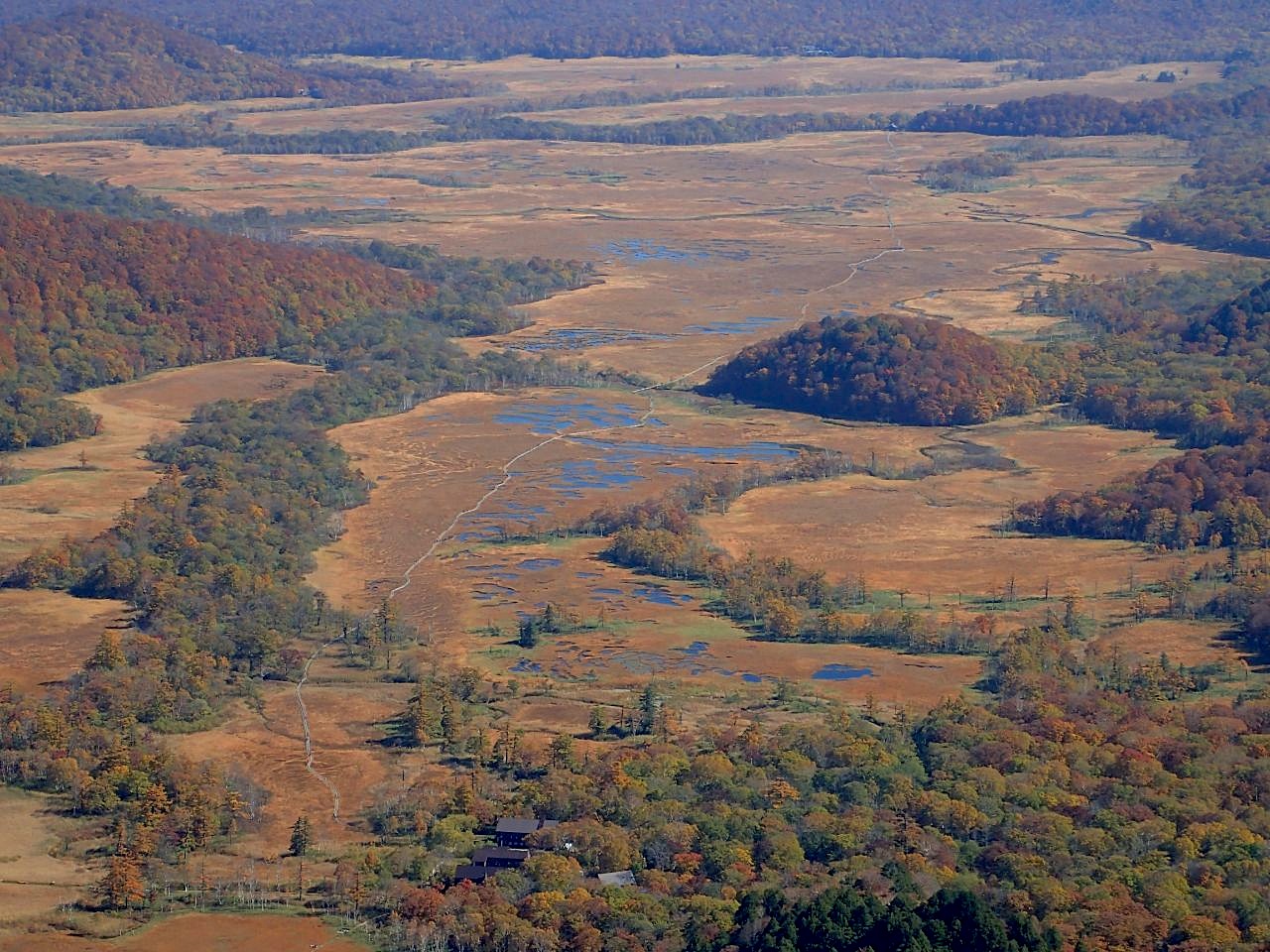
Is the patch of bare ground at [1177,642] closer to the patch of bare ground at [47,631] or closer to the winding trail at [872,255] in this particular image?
the patch of bare ground at [47,631]

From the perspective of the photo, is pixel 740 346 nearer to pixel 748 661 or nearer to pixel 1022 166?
pixel 748 661

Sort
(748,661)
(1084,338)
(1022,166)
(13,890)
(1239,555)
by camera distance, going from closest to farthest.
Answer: (13,890), (748,661), (1239,555), (1084,338), (1022,166)

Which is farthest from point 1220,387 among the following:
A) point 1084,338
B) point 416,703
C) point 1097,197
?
point 1097,197

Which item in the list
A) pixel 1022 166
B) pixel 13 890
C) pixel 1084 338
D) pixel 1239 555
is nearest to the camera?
pixel 13 890

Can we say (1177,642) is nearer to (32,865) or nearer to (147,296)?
(32,865)

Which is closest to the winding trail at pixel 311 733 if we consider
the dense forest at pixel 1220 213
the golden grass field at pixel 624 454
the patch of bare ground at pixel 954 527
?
the golden grass field at pixel 624 454

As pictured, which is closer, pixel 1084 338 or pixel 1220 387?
pixel 1220 387

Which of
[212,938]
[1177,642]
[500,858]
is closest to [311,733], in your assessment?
[500,858]
